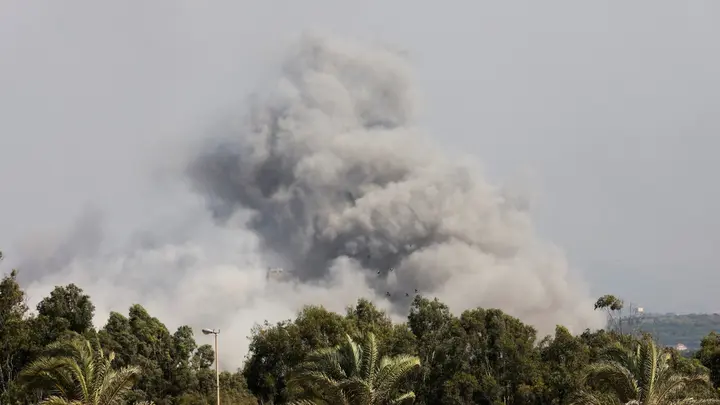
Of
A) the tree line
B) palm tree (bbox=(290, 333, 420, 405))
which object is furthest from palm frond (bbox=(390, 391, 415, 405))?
the tree line

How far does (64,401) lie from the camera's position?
2477cm

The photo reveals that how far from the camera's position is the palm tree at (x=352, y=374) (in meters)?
25.1

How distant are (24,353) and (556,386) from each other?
3880 centimetres

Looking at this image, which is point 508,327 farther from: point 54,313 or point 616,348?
point 54,313

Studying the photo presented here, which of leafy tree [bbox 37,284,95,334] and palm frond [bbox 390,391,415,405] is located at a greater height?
leafy tree [bbox 37,284,95,334]

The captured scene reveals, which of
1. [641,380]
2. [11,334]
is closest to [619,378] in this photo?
[641,380]

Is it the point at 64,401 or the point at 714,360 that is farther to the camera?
the point at 714,360

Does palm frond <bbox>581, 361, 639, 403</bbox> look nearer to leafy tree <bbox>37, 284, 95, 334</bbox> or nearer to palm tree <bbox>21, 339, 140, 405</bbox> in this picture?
palm tree <bbox>21, 339, 140, 405</bbox>

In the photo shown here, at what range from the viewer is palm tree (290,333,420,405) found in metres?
25.1

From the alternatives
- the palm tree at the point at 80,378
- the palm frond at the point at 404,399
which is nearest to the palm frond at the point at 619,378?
the palm frond at the point at 404,399

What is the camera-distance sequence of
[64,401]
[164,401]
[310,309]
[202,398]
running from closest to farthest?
1. [64,401]
2. [202,398]
3. [164,401]
4. [310,309]

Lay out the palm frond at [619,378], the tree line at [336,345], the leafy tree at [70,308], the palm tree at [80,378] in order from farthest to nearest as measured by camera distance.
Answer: the leafy tree at [70,308] < the tree line at [336,345] < the palm frond at [619,378] < the palm tree at [80,378]

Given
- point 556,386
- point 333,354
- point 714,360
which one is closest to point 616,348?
point 333,354

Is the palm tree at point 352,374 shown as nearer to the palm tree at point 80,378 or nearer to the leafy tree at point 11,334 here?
the palm tree at point 80,378
